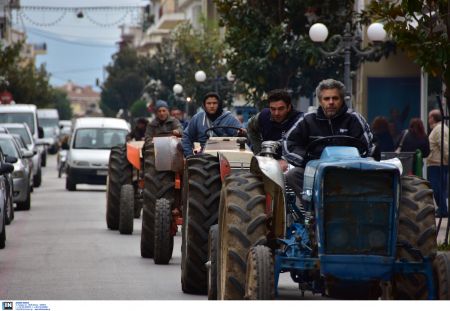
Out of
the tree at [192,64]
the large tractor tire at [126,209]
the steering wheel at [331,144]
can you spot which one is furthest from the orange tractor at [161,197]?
the tree at [192,64]

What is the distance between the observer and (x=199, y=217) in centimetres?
1352

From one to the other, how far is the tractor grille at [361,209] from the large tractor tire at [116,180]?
44.6ft

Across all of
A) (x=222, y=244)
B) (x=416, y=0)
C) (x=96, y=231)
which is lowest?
(x=96, y=231)

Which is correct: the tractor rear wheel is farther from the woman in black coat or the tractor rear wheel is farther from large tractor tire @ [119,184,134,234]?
the woman in black coat

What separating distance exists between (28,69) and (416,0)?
79.1 metres

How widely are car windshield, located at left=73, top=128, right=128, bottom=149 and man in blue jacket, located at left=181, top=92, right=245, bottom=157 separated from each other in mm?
22296

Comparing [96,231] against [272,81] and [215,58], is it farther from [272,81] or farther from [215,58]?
[215,58]

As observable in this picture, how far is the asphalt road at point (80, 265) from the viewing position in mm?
13477

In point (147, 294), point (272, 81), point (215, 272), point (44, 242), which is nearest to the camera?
point (215, 272)

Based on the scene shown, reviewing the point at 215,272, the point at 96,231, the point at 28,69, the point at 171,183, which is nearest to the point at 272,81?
the point at 96,231

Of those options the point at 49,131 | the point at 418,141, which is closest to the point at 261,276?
the point at 418,141

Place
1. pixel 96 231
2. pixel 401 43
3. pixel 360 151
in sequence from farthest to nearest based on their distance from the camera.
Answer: pixel 96 231 → pixel 401 43 → pixel 360 151

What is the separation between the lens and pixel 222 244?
11.0 m

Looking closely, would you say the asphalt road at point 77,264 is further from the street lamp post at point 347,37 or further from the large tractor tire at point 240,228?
the street lamp post at point 347,37
